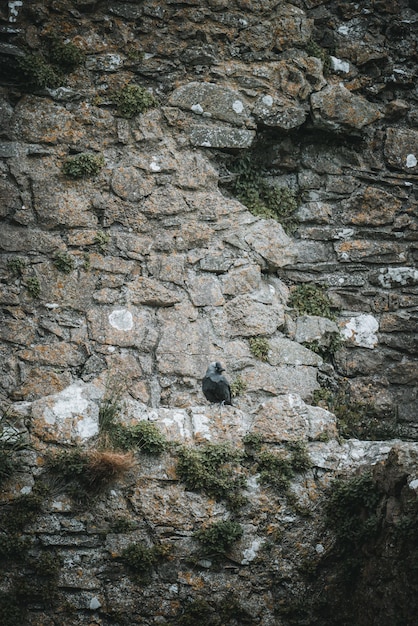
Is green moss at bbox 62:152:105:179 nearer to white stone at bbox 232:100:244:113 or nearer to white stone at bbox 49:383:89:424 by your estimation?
white stone at bbox 232:100:244:113

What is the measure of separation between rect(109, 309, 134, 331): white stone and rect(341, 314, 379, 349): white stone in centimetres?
248

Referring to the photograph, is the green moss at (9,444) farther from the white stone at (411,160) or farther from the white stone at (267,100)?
the white stone at (411,160)

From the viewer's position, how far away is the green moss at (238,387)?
7586mm

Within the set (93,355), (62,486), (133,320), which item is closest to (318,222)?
(133,320)

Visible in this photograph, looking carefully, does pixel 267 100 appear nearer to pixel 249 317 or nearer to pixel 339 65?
pixel 339 65

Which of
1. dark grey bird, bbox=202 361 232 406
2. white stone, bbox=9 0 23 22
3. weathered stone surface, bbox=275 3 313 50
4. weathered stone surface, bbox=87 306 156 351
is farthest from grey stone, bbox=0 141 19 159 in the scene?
weathered stone surface, bbox=275 3 313 50

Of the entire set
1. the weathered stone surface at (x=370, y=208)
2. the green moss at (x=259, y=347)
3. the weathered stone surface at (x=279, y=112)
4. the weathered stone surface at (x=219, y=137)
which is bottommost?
the green moss at (x=259, y=347)

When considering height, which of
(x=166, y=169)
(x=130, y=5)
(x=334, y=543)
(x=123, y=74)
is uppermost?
(x=130, y=5)

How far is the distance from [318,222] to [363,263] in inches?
28.0

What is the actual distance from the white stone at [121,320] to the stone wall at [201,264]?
15mm

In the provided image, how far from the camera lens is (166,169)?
8.10 metres

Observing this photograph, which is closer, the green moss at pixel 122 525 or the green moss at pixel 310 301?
the green moss at pixel 122 525

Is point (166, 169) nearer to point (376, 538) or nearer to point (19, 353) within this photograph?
point (19, 353)

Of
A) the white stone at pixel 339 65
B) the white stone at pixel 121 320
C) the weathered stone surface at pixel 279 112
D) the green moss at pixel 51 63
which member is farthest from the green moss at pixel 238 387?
the white stone at pixel 339 65
